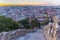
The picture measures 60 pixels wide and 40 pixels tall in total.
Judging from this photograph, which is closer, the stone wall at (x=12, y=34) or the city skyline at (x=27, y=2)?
the stone wall at (x=12, y=34)

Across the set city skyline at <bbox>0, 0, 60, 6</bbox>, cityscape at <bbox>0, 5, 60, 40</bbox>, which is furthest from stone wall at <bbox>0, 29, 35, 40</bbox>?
city skyline at <bbox>0, 0, 60, 6</bbox>

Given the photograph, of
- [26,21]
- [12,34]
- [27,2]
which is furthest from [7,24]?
[27,2]

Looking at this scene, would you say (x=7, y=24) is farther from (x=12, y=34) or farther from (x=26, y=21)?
(x=26, y=21)

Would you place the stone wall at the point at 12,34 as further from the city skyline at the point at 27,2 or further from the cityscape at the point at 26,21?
the city skyline at the point at 27,2

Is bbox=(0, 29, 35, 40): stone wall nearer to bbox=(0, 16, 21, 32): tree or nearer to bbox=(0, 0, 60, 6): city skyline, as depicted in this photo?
bbox=(0, 16, 21, 32): tree

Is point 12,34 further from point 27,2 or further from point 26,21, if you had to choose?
point 27,2

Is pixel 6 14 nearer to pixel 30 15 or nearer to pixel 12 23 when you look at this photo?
pixel 12 23

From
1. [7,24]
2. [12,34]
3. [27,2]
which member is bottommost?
[12,34]

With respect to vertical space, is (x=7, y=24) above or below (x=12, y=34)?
above

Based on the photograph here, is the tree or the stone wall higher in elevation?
the tree

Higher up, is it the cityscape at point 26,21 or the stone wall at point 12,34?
the cityscape at point 26,21

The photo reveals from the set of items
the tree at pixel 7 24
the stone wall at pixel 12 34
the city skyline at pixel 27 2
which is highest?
the city skyline at pixel 27 2

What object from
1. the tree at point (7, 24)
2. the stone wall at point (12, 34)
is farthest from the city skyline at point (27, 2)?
the stone wall at point (12, 34)
